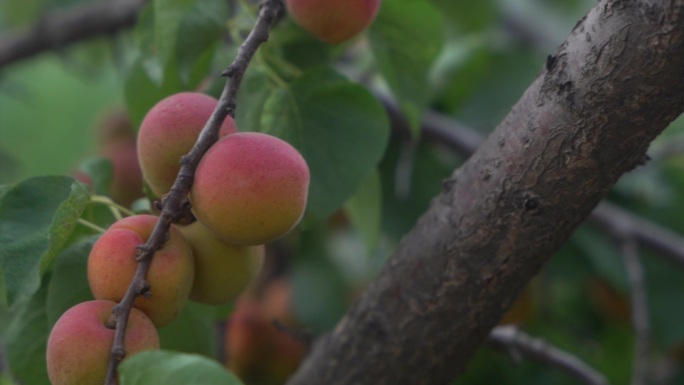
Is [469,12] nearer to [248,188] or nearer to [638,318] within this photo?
[638,318]

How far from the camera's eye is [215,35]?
0.71 metres

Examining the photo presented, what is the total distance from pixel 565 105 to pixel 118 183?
80cm

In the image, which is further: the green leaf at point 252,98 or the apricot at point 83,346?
the green leaf at point 252,98

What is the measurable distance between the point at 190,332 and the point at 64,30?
97 cm

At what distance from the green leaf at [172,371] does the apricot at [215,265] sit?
0.13m

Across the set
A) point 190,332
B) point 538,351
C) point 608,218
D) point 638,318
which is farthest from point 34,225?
point 608,218

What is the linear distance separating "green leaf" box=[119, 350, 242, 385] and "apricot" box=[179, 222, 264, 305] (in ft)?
0.42

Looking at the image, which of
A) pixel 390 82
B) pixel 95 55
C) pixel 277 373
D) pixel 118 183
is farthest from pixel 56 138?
pixel 390 82

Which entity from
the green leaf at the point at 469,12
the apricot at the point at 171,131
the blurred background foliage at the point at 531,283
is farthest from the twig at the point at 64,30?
the apricot at the point at 171,131

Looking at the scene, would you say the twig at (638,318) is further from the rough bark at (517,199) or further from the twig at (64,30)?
the twig at (64,30)

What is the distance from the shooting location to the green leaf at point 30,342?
0.60 m

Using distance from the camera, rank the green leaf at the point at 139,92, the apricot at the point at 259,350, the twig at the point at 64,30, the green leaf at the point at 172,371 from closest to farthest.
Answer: the green leaf at the point at 172,371 → the green leaf at the point at 139,92 → the apricot at the point at 259,350 → the twig at the point at 64,30

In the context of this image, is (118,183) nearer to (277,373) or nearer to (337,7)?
(277,373)

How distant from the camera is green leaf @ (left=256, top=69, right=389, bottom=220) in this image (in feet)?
2.11
